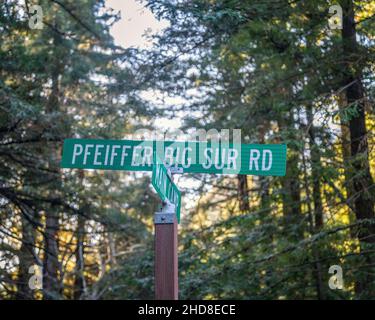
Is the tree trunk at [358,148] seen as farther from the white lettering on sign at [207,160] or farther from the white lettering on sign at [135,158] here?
the white lettering on sign at [135,158]

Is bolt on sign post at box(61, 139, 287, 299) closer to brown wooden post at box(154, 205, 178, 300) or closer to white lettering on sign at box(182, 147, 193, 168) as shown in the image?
white lettering on sign at box(182, 147, 193, 168)

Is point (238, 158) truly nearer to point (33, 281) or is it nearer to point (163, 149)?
point (163, 149)

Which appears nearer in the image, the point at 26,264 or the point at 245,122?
the point at 245,122

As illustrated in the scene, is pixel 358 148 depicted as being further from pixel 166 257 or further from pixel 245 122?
pixel 166 257

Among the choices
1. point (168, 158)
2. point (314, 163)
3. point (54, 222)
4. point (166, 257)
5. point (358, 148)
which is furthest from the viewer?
point (54, 222)

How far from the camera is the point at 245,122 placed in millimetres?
9266

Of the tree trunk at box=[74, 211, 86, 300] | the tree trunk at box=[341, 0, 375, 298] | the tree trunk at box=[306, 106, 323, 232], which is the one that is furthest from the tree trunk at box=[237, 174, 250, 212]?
the tree trunk at box=[74, 211, 86, 300]

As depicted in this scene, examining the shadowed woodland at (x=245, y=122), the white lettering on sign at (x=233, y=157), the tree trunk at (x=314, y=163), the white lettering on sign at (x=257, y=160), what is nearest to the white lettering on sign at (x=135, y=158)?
the white lettering on sign at (x=233, y=157)

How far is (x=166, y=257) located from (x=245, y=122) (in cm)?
625

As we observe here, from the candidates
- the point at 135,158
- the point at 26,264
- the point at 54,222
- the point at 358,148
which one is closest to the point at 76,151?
the point at 135,158

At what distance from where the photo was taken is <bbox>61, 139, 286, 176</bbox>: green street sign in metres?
3.72

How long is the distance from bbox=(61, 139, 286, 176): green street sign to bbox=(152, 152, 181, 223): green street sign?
0.17 metres

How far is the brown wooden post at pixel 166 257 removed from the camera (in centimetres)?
320

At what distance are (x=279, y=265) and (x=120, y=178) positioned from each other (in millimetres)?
8750
